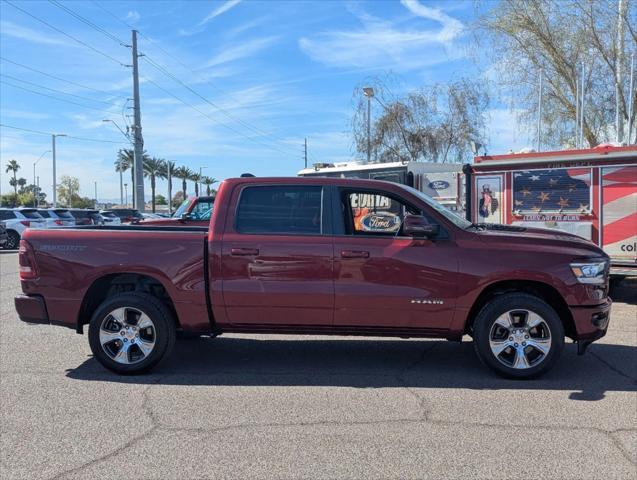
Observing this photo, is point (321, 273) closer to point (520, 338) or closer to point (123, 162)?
point (520, 338)

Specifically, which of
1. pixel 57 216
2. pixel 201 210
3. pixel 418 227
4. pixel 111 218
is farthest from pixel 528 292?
pixel 111 218

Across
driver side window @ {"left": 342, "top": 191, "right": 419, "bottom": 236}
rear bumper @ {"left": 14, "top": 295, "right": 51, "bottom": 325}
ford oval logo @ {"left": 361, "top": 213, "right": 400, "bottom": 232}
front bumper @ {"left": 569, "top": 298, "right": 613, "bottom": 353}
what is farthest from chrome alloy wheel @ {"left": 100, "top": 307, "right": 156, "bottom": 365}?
front bumper @ {"left": 569, "top": 298, "right": 613, "bottom": 353}

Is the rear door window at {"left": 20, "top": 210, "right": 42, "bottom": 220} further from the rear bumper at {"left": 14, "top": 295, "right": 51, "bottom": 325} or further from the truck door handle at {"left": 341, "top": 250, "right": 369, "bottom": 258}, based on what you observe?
the truck door handle at {"left": 341, "top": 250, "right": 369, "bottom": 258}

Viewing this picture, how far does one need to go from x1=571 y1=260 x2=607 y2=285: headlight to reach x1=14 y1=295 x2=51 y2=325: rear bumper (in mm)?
5020

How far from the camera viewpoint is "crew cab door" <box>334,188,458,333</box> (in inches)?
216

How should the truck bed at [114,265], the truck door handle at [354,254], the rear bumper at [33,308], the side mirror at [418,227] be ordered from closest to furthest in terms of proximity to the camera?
the side mirror at [418,227] < the truck door handle at [354,254] < the truck bed at [114,265] < the rear bumper at [33,308]

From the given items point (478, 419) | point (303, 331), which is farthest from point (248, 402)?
point (478, 419)

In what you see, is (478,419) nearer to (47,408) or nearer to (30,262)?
(47,408)

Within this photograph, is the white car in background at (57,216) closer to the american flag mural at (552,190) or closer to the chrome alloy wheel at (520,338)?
the american flag mural at (552,190)

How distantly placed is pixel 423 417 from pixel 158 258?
2827mm

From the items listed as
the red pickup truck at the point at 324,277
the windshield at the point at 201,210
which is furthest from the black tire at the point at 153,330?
the windshield at the point at 201,210

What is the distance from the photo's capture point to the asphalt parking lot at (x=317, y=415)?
3799 mm

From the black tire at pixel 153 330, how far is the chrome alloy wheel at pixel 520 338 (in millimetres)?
3063

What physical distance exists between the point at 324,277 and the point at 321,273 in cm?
5
